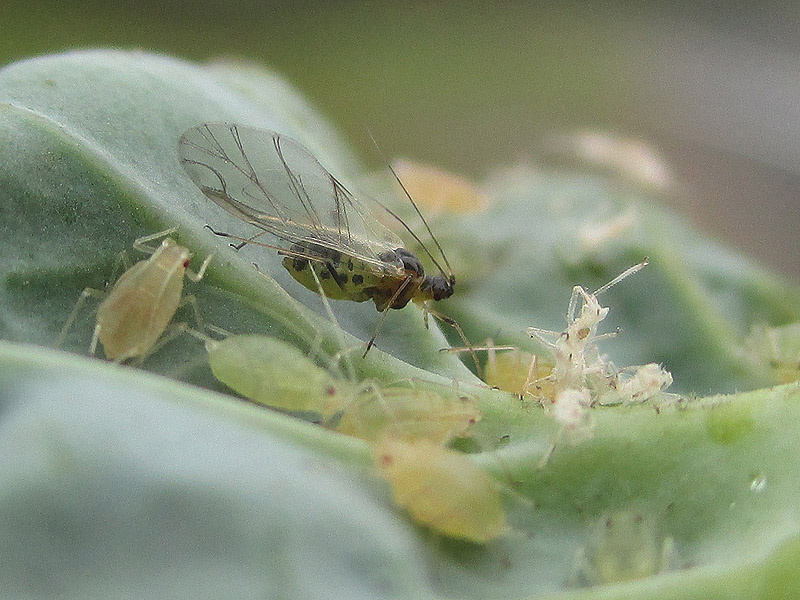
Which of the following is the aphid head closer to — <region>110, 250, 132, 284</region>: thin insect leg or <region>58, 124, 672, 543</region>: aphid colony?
<region>58, 124, 672, 543</region>: aphid colony

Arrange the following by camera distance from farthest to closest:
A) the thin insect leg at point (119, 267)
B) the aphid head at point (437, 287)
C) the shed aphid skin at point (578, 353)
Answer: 1. the aphid head at point (437, 287)
2. the shed aphid skin at point (578, 353)
3. the thin insect leg at point (119, 267)

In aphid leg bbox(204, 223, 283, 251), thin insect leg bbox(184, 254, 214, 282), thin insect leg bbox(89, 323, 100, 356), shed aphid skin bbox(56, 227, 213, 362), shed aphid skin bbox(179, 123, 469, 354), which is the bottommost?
thin insect leg bbox(89, 323, 100, 356)

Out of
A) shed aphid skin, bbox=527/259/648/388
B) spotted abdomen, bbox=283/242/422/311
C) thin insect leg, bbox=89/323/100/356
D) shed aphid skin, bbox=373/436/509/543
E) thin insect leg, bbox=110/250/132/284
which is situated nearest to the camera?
shed aphid skin, bbox=373/436/509/543

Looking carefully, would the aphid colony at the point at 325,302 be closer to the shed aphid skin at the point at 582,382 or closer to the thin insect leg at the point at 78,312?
the thin insect leg at the point at 78,312

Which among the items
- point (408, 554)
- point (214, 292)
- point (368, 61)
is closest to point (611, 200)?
point (214, 292)

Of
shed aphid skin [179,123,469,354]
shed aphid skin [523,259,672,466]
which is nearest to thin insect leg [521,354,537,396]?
shed aphid skin [523,259,672,466]

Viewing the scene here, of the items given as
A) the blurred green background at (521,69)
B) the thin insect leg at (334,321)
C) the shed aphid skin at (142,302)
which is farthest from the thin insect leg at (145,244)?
the blurred green background at (521,69)

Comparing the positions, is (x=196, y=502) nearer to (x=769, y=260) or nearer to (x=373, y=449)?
(x=373, y=449)
